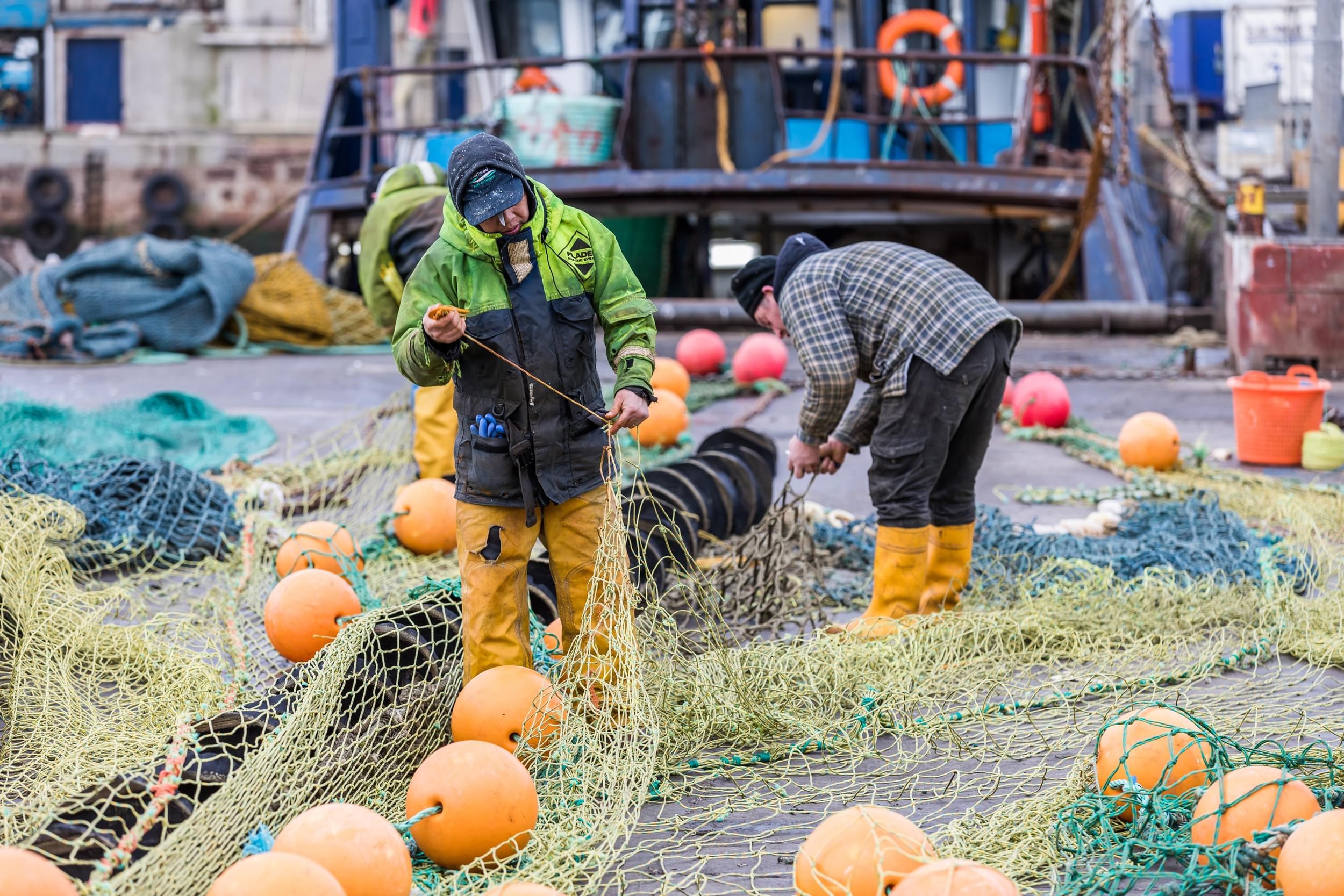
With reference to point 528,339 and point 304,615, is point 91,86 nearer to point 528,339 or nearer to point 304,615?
point 304,615

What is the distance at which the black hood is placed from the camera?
12.1 feet

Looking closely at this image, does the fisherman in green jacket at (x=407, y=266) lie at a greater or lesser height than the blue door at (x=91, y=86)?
lesser

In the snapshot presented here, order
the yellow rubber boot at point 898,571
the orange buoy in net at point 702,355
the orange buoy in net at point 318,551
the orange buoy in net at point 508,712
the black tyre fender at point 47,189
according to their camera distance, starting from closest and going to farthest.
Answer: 1. the orange buoy in net at point 508,712
2. the yellow rubber boot at point 898,571
3. the orange buoy in net at point 318,551
4. the orange buoy in net at point 702,355
5. the black tyre fender at point 47,189

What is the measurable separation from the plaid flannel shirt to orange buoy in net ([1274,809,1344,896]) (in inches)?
92.2

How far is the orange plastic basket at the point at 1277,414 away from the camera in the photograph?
300 inches

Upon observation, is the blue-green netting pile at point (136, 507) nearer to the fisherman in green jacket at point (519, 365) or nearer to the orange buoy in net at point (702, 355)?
the fisherman in green jacket at point (519, 365)

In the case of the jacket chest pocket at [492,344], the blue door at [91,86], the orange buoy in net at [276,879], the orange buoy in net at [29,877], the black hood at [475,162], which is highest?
the blue door at [91,86]

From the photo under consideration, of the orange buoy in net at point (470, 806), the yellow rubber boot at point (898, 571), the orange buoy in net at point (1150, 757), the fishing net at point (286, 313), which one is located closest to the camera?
the orange buoy in net at point (470, 806)

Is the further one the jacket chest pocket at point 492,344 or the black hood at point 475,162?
the jacket chest pocket at point 492,344

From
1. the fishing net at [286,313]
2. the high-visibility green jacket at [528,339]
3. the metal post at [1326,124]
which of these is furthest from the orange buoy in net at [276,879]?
the fishing net at [286,313]

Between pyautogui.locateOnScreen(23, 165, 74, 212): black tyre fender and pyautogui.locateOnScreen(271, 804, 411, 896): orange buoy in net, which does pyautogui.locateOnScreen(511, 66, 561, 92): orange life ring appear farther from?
pyautogui.locateOnScreen(23, 165, 74, 212): black tyre fender

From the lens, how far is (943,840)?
3189 millimetres

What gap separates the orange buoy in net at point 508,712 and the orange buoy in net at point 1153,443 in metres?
4.78

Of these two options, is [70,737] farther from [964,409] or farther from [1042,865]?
[964,409]
